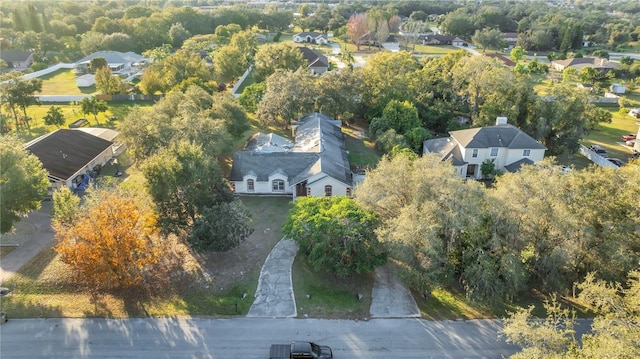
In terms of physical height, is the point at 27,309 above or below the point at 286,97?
below

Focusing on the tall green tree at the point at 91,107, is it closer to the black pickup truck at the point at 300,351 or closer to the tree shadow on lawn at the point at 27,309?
the tree shadow on lawn at the point at 27,309

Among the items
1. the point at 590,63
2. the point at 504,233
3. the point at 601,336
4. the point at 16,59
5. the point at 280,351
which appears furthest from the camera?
the point at 590,63

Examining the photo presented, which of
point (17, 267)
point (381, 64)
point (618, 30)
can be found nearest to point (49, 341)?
point (17, 267)

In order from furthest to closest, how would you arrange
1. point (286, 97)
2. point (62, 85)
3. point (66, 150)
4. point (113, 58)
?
1. point (113, 58)
2. point (62, 85)
3. point (286, 97)
4. point (66, 150)

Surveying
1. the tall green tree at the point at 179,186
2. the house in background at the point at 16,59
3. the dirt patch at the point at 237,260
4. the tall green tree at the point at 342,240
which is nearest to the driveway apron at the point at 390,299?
the tall green tree at the point at 342,240

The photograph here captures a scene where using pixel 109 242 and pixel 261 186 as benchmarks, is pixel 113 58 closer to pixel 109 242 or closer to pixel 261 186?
pixel 261 186

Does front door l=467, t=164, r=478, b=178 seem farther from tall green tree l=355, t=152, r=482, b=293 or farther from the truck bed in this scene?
the truck bed

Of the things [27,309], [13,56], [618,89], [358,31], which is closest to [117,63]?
[13,56]

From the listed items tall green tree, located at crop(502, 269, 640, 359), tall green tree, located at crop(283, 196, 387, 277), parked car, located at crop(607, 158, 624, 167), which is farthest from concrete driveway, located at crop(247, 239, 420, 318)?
parked car, located at crop(607, 158, 624, 167)
